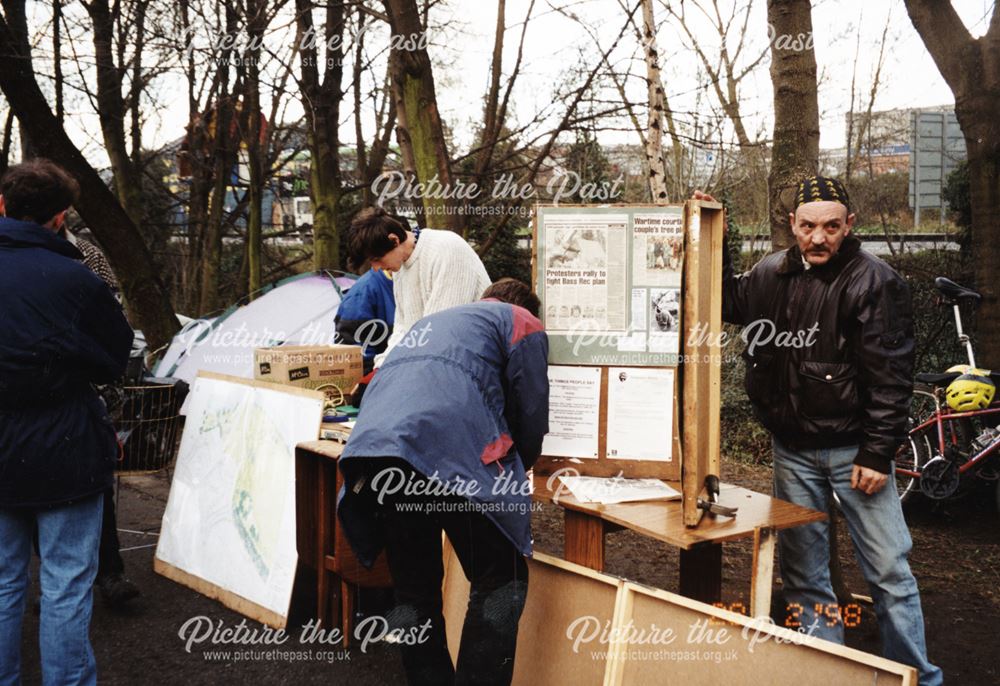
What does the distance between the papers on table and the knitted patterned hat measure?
3.84 ft

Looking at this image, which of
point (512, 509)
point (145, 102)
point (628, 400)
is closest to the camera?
point (512, 509)

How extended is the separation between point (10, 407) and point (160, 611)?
2048 mm

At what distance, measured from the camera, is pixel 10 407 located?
284 cm

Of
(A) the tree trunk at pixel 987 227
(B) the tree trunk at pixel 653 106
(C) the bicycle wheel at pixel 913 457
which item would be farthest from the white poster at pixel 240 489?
(A) the tree trunk at pixel 987 227

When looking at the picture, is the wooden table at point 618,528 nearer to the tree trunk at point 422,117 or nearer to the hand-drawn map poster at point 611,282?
the hand-drawn map poster at point 611,282

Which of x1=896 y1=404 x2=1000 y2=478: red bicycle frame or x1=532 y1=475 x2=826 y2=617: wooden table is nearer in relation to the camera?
x1=532 y1=475 x2=826 y2=617: wooden table

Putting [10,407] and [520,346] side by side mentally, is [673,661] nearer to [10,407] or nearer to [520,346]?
[520,346]

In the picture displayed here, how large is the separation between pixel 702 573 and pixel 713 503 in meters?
0.64

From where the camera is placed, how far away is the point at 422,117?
6500 mm

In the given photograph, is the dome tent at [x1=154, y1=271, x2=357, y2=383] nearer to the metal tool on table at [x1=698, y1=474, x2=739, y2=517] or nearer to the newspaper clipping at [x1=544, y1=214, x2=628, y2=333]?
the newspaper clipping at [x1=544, y1=214, x2=628, y2=333]

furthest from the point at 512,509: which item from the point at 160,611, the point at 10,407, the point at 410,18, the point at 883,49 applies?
the point at 883,49

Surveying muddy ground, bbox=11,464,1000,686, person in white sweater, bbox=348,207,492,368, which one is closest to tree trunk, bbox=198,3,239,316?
muddy ground, bbox=11,464,1000,686

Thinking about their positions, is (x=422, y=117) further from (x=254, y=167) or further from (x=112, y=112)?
(x=112, y=112)

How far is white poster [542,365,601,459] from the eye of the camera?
128 inches
